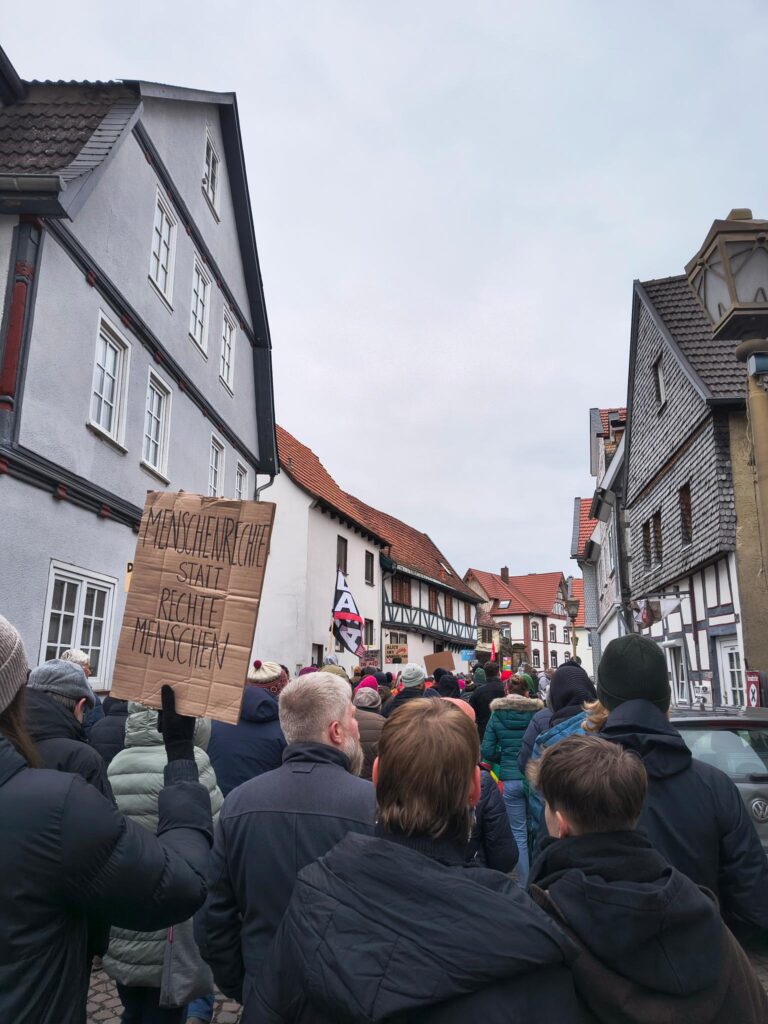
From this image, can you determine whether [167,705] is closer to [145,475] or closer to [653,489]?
[145,475]

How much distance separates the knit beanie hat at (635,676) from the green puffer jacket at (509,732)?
399 centimetres

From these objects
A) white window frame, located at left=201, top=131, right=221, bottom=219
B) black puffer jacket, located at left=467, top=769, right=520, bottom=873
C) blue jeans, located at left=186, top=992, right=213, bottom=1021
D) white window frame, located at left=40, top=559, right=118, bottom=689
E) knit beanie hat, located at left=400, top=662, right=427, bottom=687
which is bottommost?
blue jeans, located at left=186, top=992, right=213, bottom=1021

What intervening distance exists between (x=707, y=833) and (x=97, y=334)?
29.3ft

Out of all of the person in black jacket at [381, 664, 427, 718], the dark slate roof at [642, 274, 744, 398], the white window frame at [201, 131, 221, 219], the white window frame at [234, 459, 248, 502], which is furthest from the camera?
the white window frame at [234, 459, 248, 502]

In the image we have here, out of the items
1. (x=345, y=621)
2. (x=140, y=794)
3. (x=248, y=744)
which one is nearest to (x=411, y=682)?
(x=248, y=744)

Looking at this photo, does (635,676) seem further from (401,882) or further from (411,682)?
(411,682)

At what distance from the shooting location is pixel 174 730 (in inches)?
90.2

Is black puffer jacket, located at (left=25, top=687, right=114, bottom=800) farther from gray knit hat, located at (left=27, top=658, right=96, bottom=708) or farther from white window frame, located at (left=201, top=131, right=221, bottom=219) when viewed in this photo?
white window frame, located at (left=201, top=131, right=221, bottom=219)

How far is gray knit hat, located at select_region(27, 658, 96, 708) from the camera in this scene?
127 inches

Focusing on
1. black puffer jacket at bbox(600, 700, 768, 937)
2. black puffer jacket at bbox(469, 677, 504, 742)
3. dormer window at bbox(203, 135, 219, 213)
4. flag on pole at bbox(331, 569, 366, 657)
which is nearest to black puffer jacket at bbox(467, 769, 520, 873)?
black puffer jacket at bbox(600, 700, 768, 937)

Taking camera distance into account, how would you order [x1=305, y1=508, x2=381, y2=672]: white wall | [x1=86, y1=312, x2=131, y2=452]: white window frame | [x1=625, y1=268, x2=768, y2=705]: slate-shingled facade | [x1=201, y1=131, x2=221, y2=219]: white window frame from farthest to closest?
[x1=305, y1=508, x2=381, y2=672]: white wall
[x1=201, y1=131, x2=221, y2=219]: white window frame
[x1=625, y1=268, x2=768, y2=705]: slate-shingled facade
[x1=86, y1=312, x2=131, y2=452]: white window frame

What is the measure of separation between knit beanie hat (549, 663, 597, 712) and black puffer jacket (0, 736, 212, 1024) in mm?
3778

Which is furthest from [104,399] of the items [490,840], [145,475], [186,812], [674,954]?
[674,954]

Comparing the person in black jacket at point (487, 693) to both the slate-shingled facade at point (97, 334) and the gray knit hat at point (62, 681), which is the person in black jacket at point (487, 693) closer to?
the slate-shingled facade at point (97, 334)
